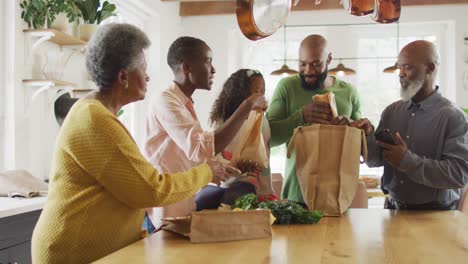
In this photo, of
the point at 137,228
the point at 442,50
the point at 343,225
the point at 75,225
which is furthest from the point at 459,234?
the point at 442,50

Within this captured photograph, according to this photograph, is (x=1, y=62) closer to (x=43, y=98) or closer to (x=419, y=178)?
(x=43, y=98)

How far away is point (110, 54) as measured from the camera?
69.9 inches

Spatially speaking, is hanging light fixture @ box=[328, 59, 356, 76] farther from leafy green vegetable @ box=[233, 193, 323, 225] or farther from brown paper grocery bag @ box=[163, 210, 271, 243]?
brown paper grocery bag @ box=[163, 210, 271, 243]

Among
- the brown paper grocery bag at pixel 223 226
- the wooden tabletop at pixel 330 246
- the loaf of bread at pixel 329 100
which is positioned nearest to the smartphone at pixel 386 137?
the loaf of bread at pixel 329 100

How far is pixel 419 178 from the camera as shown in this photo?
7.73ft

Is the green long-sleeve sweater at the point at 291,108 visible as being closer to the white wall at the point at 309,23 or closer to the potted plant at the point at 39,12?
the potted plant at the point at 39,12

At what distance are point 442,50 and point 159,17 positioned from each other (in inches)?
134

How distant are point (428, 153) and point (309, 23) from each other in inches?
195

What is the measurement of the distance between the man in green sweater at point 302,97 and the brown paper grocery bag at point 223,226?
822 millimetres

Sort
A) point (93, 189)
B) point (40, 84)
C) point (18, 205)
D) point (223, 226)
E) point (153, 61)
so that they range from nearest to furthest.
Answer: point (93, 189) < point (223, 226) < point (18, 205) < point (40, 84) < point (153, 61)

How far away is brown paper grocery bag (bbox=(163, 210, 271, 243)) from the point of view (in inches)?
67.7

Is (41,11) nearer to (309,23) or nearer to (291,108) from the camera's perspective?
(291,108)

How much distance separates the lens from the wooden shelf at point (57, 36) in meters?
3.77

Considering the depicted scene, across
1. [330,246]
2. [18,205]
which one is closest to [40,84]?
[18,205]
